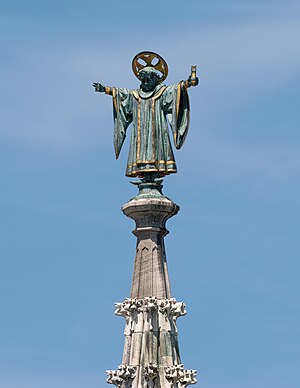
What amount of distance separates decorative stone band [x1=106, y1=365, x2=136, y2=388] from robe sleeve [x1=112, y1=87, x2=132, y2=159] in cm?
693

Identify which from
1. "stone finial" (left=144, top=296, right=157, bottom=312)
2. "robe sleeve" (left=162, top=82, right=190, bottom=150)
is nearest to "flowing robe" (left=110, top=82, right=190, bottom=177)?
"robe sleeve" (left=162, top=82, right=190, bottom=150)

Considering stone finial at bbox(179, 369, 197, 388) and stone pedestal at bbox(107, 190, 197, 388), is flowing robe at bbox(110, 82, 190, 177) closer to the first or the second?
stone pedestal at bbox(107, 190, 197, 388)

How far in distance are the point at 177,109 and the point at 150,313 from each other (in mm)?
6089

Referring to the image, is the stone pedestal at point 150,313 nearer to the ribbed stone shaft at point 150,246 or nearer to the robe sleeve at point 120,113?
the ribbed stone shaft at point 150,246

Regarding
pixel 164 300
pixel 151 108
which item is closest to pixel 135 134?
pixel 151 108

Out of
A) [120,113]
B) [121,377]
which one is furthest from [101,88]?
[121,377]

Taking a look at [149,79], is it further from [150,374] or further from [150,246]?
[150,374]

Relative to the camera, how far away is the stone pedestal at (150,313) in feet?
168

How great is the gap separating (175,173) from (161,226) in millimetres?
1642

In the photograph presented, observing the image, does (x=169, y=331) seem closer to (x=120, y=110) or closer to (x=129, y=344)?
(x=129, y=344)

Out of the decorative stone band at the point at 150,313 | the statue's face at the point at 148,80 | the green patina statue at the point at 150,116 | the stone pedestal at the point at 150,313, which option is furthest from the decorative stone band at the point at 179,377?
the statue's face at the point at 148,80

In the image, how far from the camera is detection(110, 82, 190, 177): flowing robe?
176ft

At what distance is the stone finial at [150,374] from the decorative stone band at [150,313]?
124 centimetres

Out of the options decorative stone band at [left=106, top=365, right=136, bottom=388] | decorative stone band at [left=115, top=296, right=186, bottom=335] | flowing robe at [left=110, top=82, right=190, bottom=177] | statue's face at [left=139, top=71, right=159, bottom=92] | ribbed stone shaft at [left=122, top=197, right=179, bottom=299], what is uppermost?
statue's face at [left=139, top=71, right=159, bottom=92]
